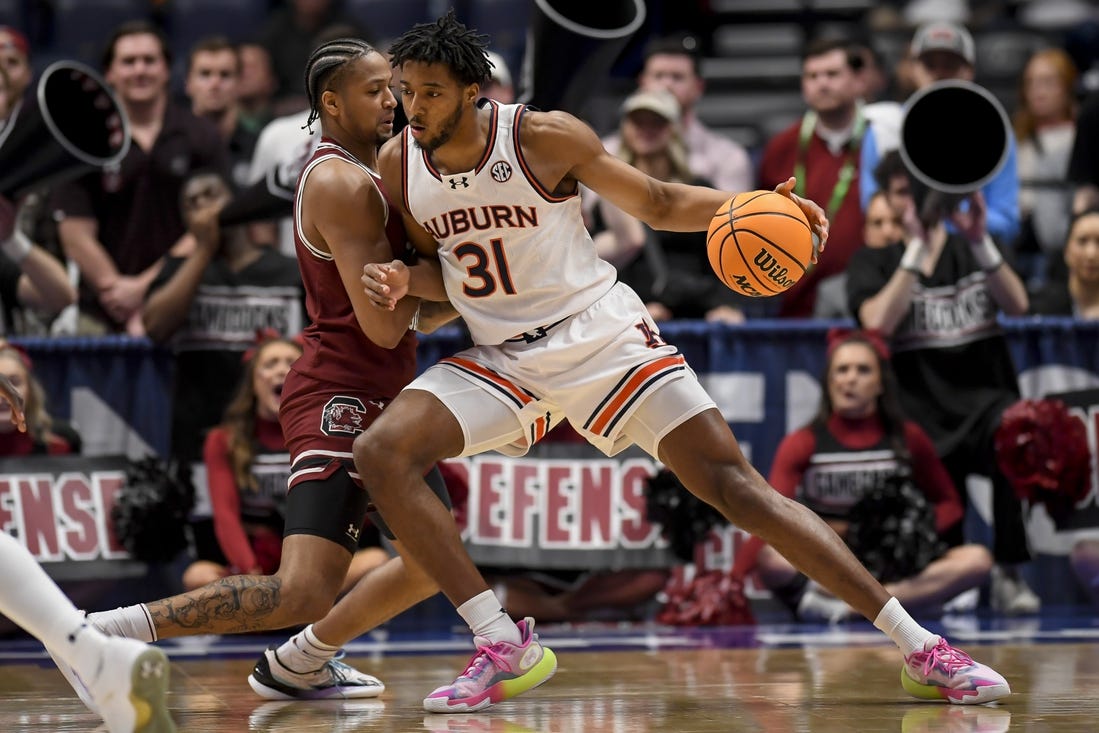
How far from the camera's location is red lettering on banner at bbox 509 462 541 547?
728 centimetres

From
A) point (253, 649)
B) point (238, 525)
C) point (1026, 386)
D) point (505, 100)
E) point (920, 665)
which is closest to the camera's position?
point (920, 665)

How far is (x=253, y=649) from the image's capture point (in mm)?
6469

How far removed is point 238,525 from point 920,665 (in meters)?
3.45

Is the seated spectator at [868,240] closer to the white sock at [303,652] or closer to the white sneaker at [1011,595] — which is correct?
the white sneaker at [1011,595]

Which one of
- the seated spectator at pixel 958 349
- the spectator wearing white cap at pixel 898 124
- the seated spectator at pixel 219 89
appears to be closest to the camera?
the seated spectator at pixel 958 349

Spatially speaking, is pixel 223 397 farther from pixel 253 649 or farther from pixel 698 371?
pixel 698 371

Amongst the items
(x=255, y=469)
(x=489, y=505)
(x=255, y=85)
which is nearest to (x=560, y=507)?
(x=489, y=505)

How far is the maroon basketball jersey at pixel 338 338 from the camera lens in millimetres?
4824

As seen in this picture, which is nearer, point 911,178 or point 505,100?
point 911,178

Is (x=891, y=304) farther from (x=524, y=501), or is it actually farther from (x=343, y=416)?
(x=343, y=416)

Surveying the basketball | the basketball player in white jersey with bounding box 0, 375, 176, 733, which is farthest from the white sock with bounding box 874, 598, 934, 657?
the basketball player in white jersey with bounding box 0, 375, 176, 733

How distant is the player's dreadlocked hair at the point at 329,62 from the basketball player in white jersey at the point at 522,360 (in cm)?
22

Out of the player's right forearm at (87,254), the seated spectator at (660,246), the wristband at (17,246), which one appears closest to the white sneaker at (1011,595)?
the seated spectator at (660,246)

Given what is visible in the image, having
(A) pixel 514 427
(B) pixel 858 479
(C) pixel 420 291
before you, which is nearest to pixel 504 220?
(C) pixel 420 291
